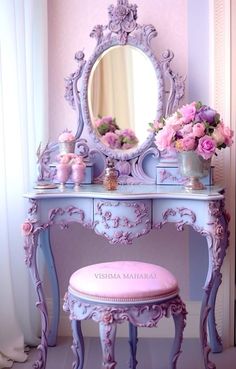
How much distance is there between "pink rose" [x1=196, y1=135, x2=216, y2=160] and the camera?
204cm

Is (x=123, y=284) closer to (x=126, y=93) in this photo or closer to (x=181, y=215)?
(x=181, y=215)

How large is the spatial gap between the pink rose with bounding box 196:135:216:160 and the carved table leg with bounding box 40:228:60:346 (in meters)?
0.96

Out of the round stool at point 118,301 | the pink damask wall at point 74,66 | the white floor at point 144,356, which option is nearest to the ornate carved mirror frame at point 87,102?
the pink damask wall at point 74,66

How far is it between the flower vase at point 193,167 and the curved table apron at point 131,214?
0.20ft

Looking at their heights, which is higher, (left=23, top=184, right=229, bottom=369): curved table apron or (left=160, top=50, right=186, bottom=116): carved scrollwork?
(left=160, top=50, right=186, bottom=116): carved scrollwork

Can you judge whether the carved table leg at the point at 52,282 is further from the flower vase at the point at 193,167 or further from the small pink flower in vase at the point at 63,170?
the flower vase at the point at 193,167

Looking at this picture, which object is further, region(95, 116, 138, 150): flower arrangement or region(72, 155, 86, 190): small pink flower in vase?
region(95, 116, 138, 150): flower arrangement

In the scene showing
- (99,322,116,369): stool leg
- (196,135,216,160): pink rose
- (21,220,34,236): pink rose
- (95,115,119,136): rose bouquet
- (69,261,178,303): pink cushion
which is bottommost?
(99,322,116,369): stool leg

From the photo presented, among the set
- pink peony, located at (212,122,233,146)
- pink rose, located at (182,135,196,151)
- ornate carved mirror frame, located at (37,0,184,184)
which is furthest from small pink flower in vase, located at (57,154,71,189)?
pink peony, located at (212,122,233,146)

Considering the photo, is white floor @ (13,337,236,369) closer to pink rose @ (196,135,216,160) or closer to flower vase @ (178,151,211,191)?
flower vase @ (178,151,211,191)

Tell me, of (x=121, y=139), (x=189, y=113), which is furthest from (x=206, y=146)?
(x=121, y=139)

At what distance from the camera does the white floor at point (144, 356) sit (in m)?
2.28

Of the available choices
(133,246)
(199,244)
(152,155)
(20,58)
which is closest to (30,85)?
(20,58)

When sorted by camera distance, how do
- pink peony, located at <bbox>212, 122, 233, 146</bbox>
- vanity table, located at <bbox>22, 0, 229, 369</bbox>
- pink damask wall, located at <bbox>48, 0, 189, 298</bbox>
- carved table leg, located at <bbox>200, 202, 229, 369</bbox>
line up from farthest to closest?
1. pink damask wall, located at <bbox>48, 0, 189, 298</bbox>
2. vanity table, located at <bbox>22, 0, 229, 369</bbox>
3. pink peony, located at <bbox>212, 122, 233, 146</bbox>
4. carved table leg, located at <bbox>200, 202, 229, 369</bbox>
